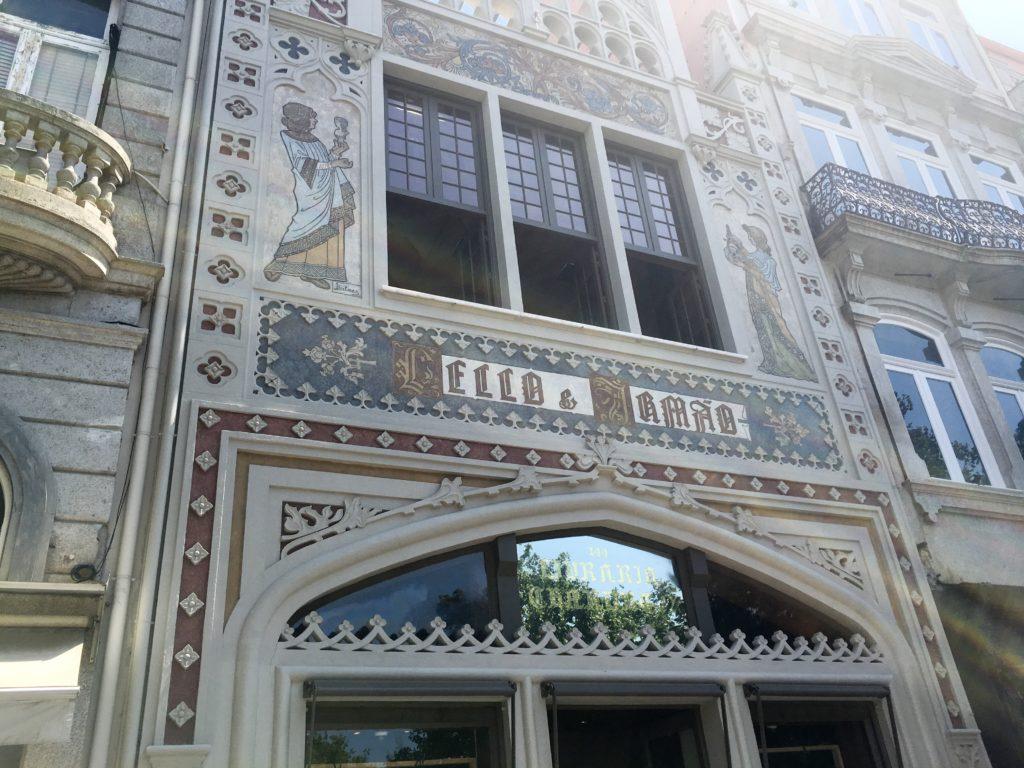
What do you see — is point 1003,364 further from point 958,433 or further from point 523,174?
point 523,174

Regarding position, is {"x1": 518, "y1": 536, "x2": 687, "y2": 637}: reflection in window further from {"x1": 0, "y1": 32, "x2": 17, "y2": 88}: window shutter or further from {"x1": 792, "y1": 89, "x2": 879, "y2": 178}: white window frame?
{"x1": 792, "y1": 89, "x2": 879, "y2": 178}: white window frame

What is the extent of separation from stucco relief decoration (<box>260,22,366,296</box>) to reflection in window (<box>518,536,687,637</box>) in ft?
9.46

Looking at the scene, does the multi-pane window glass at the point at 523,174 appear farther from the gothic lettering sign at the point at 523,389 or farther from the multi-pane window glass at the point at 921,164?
the multi-pane window glass at the point at 921,164

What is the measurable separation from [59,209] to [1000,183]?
1441 cm

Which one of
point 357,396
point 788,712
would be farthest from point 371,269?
point 788,712

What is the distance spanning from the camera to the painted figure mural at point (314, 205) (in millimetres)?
7582

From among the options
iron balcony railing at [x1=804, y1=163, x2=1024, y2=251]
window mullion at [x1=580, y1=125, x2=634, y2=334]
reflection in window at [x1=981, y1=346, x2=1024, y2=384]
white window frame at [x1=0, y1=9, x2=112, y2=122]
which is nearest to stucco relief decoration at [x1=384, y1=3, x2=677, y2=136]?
window mullion at [x1=580, y1=125, x2=634, y2=334]

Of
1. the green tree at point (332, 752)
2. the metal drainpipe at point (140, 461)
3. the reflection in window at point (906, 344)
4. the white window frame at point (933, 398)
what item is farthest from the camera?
the reflection in window at point (906, 344)

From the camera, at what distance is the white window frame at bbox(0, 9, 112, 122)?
755 centimetres

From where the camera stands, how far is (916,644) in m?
8.18

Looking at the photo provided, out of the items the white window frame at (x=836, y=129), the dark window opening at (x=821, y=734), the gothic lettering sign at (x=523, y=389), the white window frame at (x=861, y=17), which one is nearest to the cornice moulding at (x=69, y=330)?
the gothic lettering sign at (x=523, y=389)

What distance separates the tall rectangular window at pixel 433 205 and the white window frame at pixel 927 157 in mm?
7727

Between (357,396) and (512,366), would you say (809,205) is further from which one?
(357,396)

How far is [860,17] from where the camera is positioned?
15.8 meters
